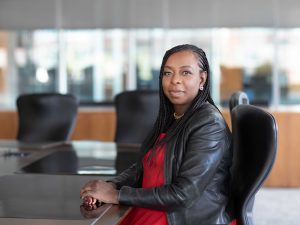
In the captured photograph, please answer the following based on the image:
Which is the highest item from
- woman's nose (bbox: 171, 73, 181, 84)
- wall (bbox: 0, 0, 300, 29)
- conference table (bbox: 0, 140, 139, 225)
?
wall (bbox: 0, 0, 300, 29)

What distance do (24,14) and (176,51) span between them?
5.54 metres

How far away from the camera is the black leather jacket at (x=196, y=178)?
1993mm

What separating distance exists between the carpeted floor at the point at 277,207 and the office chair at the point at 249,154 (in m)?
2.86

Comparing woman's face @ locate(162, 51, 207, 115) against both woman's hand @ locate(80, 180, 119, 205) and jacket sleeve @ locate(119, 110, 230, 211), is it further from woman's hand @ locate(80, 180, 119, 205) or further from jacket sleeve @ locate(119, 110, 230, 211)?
woman's hand @ locate(80, 180, 119, 205)

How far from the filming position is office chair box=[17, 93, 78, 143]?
4969 millimetres

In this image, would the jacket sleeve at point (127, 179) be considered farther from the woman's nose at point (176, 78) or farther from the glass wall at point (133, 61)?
the glass wall at point (133, 61)

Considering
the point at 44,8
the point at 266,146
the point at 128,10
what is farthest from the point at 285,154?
the point at 266,146

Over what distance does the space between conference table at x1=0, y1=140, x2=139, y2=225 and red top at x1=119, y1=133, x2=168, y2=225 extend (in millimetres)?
111

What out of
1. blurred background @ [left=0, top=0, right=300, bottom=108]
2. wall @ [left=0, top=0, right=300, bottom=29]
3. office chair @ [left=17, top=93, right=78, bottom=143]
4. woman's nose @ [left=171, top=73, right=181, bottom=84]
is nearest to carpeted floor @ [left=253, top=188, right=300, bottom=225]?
blurred background @ [left=0, top=0, right=300, bottom=108]

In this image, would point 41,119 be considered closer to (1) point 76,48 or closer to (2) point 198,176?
(1) point 76,48

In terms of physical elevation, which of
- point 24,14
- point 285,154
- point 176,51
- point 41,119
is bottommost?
point 285,154

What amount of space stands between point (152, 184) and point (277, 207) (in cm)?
373

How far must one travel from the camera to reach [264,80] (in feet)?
23.4

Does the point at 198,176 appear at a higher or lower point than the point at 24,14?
lower
